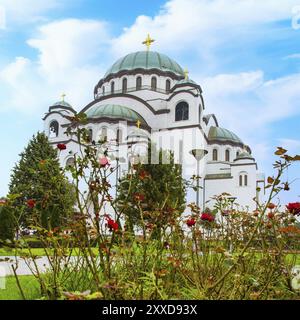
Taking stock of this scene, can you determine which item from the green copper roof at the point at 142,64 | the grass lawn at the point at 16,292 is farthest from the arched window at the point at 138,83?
the grass lawn at the point at 16,292

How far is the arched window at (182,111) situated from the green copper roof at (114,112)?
59.6 inches

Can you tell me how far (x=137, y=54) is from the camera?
19844 millimetres

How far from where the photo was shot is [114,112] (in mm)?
16250

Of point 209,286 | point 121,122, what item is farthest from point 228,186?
point 209,286

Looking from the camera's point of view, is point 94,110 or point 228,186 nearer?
point 228,186

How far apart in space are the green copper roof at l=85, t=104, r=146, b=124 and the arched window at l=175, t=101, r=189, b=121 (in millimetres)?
1515

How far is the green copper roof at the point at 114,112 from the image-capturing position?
52.2 ft

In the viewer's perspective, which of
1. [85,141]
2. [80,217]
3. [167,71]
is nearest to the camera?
[80,217]

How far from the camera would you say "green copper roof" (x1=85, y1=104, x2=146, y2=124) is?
15.9m

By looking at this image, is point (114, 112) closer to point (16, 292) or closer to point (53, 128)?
point (53, 128)

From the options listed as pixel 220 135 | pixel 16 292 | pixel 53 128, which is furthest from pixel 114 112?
pixel 16 292

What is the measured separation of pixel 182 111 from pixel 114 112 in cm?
295
